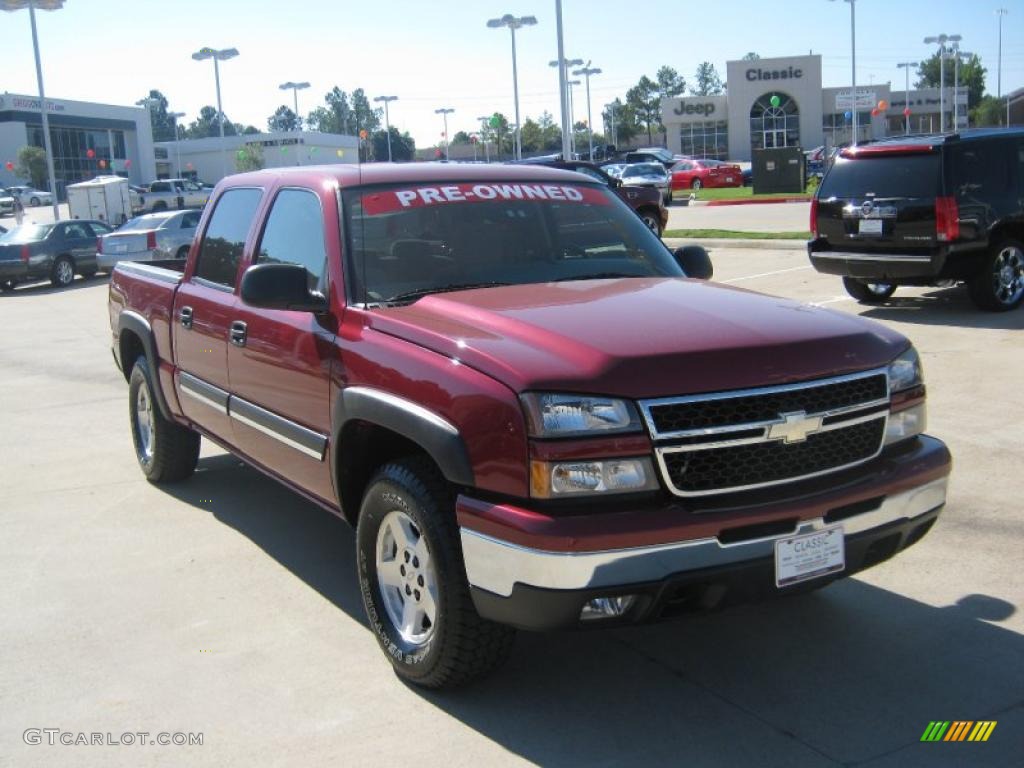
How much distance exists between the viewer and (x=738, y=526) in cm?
333

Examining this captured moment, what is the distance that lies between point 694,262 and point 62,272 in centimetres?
2221

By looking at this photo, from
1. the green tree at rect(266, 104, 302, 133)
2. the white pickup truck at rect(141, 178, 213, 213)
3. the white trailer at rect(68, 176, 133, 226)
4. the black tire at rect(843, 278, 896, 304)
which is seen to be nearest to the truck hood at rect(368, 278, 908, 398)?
the black tire at rect(843, 278, 896, 304)

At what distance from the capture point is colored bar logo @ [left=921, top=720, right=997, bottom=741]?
3.47 meters

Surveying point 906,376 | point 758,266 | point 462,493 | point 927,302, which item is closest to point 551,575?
point 462,493

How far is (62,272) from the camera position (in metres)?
24.4

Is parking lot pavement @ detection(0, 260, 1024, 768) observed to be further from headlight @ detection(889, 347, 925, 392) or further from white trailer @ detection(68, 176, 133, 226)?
white trailer @ detection(68, 176, 133, 226)

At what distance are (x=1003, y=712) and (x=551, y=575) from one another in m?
1.67

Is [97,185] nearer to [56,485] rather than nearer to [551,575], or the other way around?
[56,485]

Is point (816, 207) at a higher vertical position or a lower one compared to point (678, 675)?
higher

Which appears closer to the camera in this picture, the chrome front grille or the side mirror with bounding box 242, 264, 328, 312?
the chrome front grille

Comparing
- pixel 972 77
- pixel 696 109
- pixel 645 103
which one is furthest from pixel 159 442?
pixel 645 103

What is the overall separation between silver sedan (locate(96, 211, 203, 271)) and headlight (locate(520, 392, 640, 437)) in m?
21.2

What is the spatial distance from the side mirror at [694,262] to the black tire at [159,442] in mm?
3260

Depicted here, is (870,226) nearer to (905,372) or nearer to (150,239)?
(905,372)
